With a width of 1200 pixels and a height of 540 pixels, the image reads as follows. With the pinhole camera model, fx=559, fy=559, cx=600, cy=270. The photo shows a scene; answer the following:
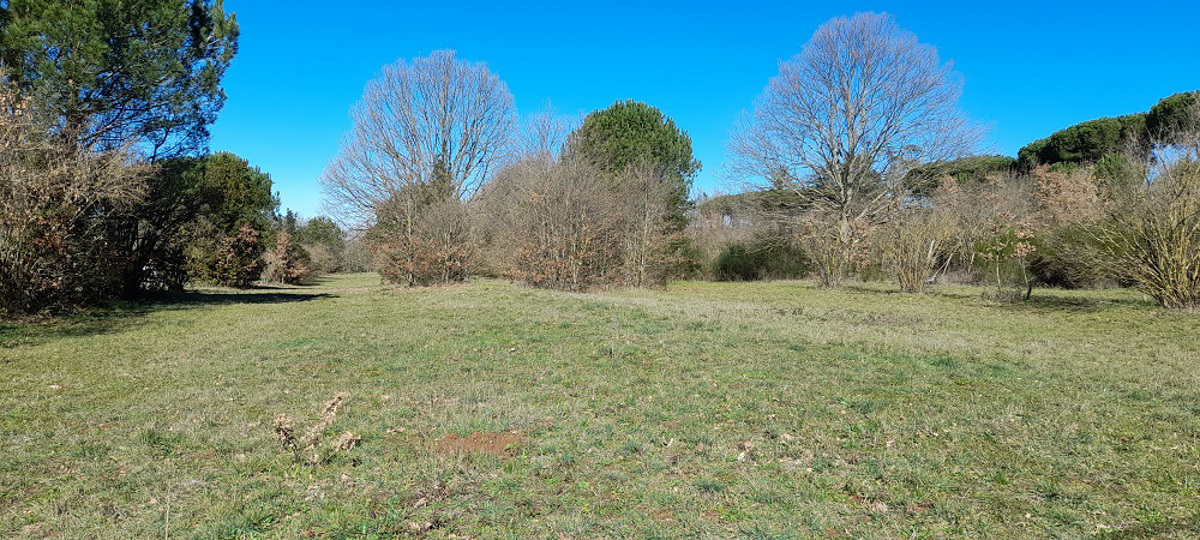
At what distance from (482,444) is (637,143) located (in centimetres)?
2148

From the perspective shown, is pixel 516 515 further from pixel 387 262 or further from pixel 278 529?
pixel 387 262

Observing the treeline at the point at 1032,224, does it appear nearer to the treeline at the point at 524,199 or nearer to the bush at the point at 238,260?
the treeline at the point at 524,199

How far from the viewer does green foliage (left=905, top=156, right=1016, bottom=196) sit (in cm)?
2177

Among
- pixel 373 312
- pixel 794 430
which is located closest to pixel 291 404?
pixel 794 430

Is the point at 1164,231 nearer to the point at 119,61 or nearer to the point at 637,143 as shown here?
the point at 637,143

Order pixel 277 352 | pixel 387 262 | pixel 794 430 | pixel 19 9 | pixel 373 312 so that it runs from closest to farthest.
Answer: pixel 794 430
pixel 277 352
pixel 19 9
pixel 373 312
pixel 387 262

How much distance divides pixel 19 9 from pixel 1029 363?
19059 mm

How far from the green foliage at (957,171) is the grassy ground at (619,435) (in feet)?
47.1

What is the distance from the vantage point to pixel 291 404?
211 inches

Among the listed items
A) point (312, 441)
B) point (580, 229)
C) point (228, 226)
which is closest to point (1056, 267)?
point (580, 229)

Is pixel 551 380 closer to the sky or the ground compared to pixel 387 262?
closer to the ground

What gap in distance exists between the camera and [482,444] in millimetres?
4160

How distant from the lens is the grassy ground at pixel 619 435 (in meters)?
2.96

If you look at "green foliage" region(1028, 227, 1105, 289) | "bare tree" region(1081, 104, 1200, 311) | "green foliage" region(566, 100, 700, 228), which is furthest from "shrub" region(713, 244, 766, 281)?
"bare tree" region(1081, 104, 1200, 311)
